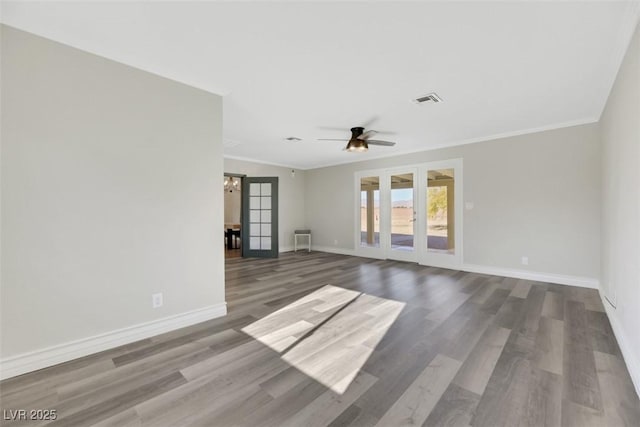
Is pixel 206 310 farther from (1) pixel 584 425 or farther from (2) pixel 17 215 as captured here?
(1) pixel 584 425

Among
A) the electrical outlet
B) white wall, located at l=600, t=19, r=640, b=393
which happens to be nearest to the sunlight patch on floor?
the electrical outlet

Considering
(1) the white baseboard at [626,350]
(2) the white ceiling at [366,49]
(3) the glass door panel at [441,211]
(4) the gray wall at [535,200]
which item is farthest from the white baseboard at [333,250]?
(1) the white baseboard at [626,350]

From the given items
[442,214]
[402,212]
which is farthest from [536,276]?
[402,212]

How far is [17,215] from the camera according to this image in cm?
188

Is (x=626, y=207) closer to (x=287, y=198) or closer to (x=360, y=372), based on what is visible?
(x=360, y=372)

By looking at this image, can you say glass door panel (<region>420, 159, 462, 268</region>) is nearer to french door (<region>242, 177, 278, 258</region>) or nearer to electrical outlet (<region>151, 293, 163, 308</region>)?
french door (<region>242, 177, 278, 258</region>)

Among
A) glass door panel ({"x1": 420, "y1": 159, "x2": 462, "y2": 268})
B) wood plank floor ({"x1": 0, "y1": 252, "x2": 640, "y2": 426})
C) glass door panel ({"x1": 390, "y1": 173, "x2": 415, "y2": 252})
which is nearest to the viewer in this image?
wood plank floor ({"x1": 0, "y1": 252, "x2": 640, "y2": 426})

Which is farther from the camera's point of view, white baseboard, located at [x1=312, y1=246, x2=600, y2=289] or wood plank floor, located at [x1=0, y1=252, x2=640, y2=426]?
white baseboard, located at [x1=312, y1=246, x2=600, y2=289]

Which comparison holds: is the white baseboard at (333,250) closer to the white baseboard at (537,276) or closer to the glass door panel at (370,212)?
the glass door panel at (370,212)

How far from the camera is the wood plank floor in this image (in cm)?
151

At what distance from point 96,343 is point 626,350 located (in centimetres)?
416

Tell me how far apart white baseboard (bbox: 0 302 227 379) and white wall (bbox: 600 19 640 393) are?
346 cm

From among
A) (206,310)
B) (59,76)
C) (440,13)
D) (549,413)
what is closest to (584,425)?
(549,413)

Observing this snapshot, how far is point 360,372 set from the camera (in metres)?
1.89
